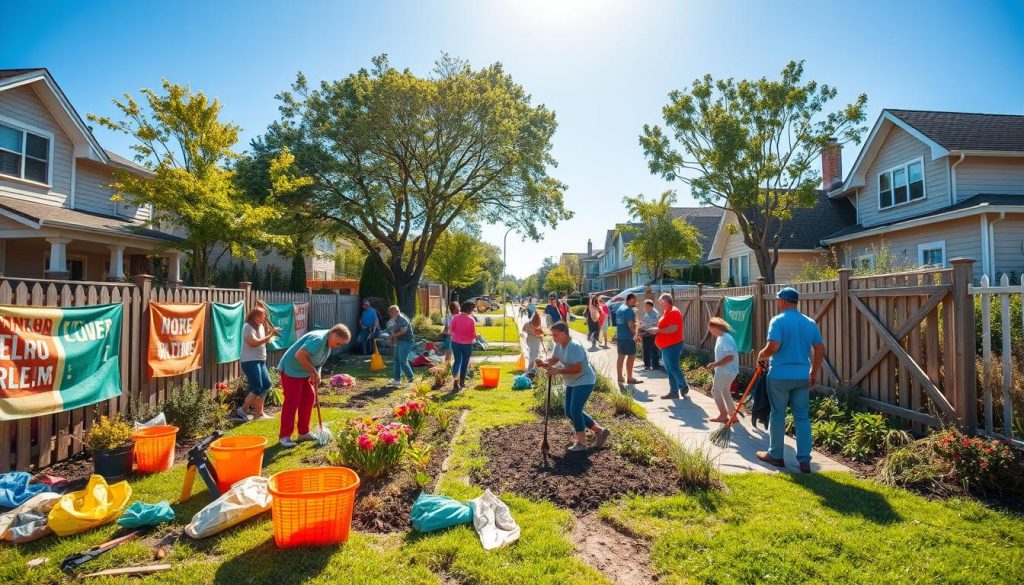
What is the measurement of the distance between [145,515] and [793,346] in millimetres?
6252

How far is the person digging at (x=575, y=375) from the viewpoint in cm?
600

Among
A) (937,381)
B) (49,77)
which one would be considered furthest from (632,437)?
(49,77)

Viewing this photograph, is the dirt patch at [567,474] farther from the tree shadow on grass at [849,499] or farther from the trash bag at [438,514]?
the tree shadow on grass at [849,499]

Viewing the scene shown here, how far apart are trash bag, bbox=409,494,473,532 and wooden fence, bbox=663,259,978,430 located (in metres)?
5.24

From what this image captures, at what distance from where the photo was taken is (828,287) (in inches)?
309

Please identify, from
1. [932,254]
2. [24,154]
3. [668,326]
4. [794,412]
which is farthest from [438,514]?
[932,254]

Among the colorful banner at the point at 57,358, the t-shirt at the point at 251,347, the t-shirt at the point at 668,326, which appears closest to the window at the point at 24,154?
the t-shirt at the point at 251,347

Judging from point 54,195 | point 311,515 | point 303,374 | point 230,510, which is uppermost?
point 54,195

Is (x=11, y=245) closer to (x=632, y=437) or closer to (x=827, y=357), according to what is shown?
(x=632, y=437)

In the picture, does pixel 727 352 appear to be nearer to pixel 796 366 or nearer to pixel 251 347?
pixel 796 366

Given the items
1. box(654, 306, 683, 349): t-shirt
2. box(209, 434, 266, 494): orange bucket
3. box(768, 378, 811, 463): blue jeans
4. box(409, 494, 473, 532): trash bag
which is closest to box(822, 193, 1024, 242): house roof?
box(654, 306, 683, 349): t-shirt

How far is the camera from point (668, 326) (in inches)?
361

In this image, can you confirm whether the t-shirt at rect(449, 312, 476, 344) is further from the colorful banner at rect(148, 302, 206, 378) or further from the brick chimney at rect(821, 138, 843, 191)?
the brick chimney at rect(821, 138, 843, 191)

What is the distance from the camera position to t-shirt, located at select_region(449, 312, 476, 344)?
404 inches
